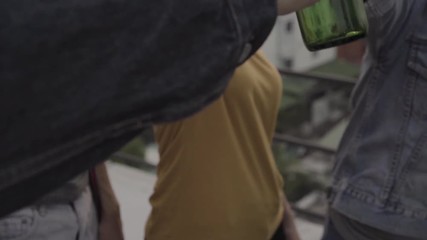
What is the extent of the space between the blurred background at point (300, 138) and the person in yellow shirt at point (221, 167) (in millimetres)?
626

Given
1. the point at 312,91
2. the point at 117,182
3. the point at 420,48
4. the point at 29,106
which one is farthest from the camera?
the point at 312,91

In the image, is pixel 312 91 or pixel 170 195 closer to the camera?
pixel 170 195

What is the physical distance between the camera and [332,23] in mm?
1066

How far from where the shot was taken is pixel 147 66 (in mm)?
531

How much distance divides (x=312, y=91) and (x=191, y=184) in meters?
17.3

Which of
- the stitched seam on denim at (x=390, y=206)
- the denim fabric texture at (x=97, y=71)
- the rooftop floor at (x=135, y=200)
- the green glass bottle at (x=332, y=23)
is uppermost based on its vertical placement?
the denim fabric texture at (x=97, y=71)

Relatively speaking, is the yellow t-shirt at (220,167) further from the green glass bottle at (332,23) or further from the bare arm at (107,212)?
the green glass bottle at (332,23)

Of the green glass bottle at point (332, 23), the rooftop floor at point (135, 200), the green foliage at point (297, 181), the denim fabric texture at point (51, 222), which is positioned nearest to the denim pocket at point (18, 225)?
the denim fabric texture at point (51, 222)

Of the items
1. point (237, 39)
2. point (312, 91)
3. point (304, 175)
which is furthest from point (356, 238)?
point (312, 91)

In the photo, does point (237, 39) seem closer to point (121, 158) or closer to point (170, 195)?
point (170, 195)

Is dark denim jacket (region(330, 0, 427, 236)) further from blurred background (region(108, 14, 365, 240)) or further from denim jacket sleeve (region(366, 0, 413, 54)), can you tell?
blurred background (region(108, 14, 365, 240))

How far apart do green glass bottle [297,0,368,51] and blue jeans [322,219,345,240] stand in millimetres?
452

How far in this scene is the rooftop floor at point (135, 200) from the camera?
250 cm

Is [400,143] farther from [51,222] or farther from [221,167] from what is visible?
[51,222]
